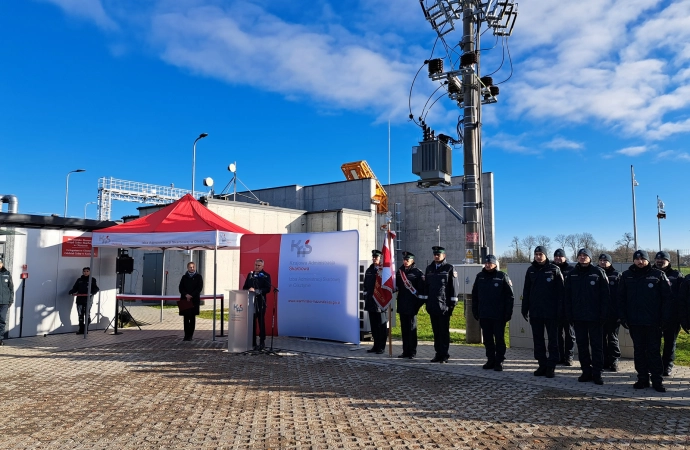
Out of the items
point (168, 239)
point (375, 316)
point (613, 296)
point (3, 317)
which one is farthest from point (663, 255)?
point (3, 317)

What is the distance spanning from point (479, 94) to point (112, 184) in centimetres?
3607

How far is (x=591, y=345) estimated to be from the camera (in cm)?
785

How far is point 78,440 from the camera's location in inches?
203

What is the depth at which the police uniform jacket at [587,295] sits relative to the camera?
7.65m

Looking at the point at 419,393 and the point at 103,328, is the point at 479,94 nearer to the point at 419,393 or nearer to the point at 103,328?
the point at 419,393

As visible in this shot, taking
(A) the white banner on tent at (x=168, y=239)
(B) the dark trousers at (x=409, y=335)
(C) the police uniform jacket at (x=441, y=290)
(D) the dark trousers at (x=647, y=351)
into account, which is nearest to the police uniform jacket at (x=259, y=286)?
(A) the white banner on tent at (x=168, y=239)

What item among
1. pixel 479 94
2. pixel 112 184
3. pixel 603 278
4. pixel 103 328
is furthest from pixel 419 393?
pixel 112 184

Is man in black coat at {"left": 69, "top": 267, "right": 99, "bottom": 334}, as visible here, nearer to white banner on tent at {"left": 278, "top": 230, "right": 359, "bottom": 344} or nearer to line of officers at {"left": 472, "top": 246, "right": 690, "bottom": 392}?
white banner on tent at {"left": 278, "top": 230, "right": 359, "bottom": 344}

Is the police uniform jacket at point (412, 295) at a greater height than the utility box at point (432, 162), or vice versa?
the utility box at point (432, 162)

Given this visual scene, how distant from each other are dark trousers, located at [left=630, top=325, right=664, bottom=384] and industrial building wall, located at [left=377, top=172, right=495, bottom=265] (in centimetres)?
2857

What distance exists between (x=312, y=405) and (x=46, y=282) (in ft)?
33.1

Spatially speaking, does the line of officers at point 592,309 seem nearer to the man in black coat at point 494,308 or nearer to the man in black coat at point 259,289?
the man in black coat at point 494,308

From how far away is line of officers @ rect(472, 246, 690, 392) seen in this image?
23.6ft

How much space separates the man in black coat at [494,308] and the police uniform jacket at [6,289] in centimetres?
1002
